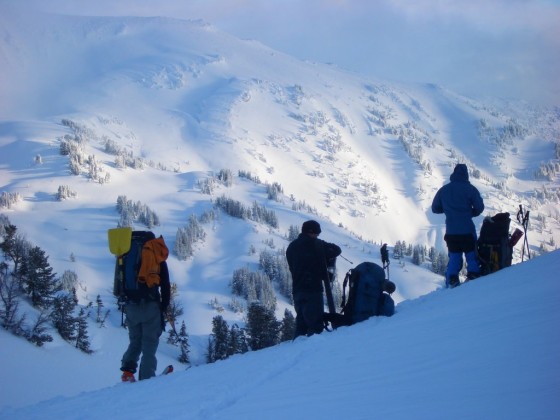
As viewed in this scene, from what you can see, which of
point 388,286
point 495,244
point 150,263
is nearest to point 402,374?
point 388,286

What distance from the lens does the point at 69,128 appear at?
168 meters

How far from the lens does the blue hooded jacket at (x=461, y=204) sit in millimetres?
10439

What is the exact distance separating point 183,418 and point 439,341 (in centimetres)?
279

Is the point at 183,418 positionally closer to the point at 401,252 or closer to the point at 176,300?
the point at 176,300

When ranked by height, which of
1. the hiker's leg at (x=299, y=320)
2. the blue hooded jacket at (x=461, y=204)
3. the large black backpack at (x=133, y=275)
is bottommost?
the hiker's leg at (x=299, y=320)

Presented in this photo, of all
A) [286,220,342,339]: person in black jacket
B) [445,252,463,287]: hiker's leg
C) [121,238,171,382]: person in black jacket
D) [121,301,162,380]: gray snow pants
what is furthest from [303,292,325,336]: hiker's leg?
[445,252,463,287]: hiker's leg

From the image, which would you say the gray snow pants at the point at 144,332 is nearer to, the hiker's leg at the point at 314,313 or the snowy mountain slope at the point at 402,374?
the snowy mountain slope at the point at 402,374

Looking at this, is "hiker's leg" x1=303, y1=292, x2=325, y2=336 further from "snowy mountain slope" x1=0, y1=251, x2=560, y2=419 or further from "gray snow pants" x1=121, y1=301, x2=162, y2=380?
"gray snow pants" x1=121, y1=301, x2=162, y2=380

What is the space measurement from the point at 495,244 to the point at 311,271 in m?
4.57

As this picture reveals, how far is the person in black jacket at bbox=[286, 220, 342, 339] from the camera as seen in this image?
9102 millimetres

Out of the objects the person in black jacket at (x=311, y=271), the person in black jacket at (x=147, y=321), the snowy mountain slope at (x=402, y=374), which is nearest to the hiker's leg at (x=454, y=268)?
the snowy mountain slope at (x=402, y=374)

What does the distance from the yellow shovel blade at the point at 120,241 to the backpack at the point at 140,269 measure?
90 millimetres

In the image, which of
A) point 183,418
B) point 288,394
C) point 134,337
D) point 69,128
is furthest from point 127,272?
point 69,128

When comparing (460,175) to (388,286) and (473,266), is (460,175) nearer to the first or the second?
(473,266)
